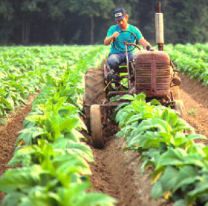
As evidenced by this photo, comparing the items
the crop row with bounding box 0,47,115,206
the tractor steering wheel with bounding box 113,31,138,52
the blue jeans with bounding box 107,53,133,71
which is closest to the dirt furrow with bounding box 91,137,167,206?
the crop row with bounding box 0,47,115,206

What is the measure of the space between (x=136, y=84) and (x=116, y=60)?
1127mm

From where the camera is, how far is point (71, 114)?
21.6ft

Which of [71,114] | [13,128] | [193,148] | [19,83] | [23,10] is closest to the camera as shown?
[193,148]

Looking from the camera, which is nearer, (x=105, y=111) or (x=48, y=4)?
(x=105, y=111)

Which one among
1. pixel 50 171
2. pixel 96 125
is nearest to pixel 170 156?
pixel 50 171

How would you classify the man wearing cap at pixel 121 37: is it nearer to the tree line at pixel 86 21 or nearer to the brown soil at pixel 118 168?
the brown soil at pixel 118 168

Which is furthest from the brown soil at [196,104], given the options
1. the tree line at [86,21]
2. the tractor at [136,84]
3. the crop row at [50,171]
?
the tree line at [86,21]

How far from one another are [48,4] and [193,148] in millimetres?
48102

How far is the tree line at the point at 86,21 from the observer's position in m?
51.8

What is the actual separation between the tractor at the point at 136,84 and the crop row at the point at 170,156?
0.82m

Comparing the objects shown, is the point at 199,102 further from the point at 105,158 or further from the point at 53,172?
the point at 53,172

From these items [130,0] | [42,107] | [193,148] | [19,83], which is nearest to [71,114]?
[42,107]

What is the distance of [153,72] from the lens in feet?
24.2

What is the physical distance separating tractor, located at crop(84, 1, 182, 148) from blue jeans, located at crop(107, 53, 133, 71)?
0.06 m
